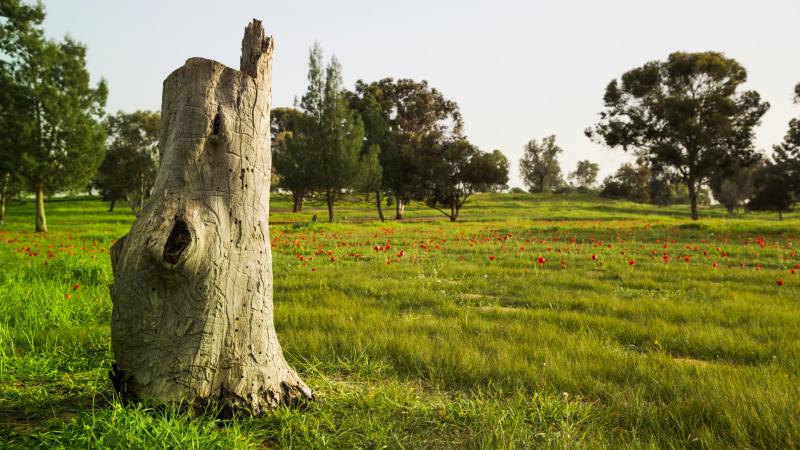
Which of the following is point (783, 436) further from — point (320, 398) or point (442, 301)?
point (442, 301)

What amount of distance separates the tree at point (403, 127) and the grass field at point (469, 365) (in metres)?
34.9

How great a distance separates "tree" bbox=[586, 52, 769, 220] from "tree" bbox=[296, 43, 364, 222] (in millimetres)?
24268

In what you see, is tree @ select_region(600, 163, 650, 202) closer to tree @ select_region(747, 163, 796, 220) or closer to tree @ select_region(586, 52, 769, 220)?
tree @ select_region(747, 163, 796, 220)

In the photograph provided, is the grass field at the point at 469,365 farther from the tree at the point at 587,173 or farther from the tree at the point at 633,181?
the tree at the point at 587,173

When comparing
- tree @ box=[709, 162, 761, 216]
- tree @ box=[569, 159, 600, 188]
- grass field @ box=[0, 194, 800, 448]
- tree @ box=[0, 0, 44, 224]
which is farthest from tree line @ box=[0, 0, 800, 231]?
tree @ box=[569, 159, 600, 188]

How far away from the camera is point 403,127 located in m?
47.2

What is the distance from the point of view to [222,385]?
2.61m

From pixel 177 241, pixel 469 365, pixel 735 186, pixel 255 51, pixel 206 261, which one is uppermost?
pixel 735 186

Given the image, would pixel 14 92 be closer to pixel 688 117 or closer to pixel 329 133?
pixel 329 133

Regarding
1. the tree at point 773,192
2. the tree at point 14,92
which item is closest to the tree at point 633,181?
the tree at point 773,192

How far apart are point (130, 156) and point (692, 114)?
178ft

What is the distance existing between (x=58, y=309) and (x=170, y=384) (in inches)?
131

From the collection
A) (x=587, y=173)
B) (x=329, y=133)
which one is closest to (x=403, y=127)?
(x=329, y=133)

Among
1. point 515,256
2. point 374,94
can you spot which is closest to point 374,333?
point 515,256
